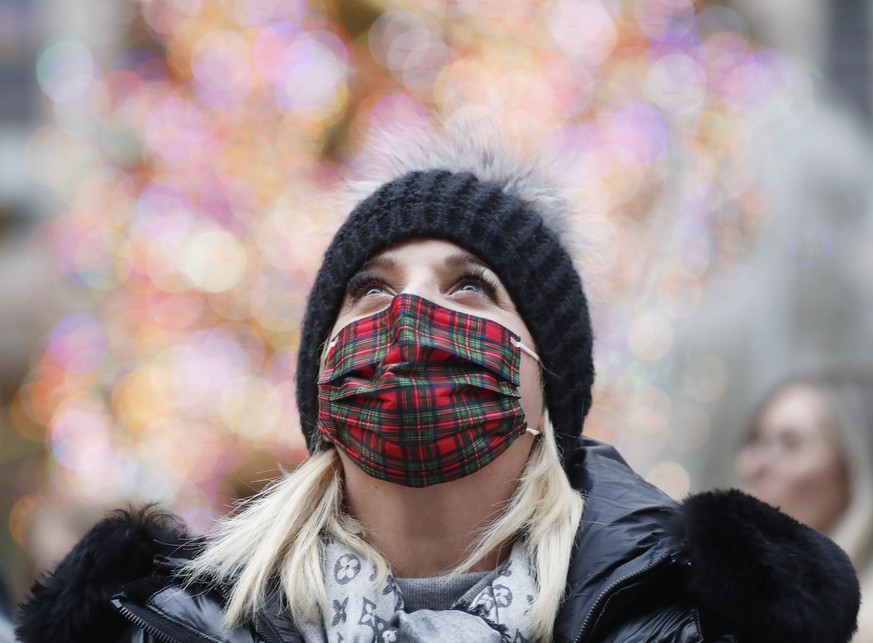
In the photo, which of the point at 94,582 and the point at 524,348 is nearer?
the point at 94,582

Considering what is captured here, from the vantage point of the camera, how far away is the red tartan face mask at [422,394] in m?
1.96

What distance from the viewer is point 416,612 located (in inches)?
76.6

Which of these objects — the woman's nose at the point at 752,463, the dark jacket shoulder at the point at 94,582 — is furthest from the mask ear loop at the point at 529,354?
the woman's nose at the point at 752,463

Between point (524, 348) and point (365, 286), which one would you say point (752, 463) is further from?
point (365, 286)

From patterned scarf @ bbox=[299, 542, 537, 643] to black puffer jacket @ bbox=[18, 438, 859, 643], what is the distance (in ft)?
0.26

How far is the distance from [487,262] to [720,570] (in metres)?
0.84

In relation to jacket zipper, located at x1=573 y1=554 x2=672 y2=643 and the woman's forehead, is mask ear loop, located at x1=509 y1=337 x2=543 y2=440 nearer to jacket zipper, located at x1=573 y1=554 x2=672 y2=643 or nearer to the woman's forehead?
the woman's forehead

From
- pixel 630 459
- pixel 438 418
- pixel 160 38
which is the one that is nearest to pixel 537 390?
pixel 438 418

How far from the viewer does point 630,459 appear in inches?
229

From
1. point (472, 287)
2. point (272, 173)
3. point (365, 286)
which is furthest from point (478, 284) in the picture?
point (272, 173)

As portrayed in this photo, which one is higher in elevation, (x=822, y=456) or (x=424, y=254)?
(x=424, y=254)

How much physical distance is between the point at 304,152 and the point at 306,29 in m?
0.85

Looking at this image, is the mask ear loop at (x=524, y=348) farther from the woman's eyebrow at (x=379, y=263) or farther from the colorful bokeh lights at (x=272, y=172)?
the colorful bokeh lights at (x=272, y=172)

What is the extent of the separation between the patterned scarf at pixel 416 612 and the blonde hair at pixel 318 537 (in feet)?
0.08
